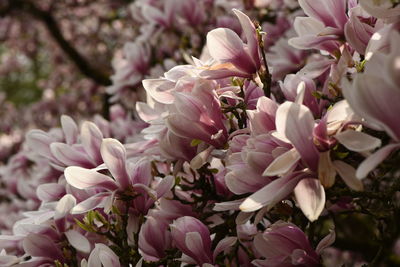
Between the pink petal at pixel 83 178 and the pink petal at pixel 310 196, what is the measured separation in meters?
0.64

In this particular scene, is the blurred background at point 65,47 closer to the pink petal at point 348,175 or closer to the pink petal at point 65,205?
the pink petal at point 65,205

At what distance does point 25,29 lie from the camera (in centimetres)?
737

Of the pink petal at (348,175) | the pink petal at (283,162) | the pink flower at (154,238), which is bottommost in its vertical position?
the pink flower at (154,238)

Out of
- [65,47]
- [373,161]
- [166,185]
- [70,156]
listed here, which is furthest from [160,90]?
[65,47]

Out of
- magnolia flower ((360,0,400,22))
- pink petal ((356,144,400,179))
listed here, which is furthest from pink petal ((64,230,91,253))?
magnolia flower ((360,0,400,22))

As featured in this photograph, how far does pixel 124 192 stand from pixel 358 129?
76cm

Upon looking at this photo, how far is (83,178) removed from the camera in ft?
5.39

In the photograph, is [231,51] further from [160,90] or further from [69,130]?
[69,130]

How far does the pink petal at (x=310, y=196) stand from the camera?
4.16 feet

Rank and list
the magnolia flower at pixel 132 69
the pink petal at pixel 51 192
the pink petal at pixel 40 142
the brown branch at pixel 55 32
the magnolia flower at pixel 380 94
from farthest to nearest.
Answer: the brown branch at pixel 55 32
the magnolia flower at pixel 132 69
the pink petal at pixel 40 142
the pink petal at pixel 51 192
the magnolia flower at pixel 380 94

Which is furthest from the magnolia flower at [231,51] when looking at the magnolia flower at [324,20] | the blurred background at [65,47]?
the blurred background at [65,47]

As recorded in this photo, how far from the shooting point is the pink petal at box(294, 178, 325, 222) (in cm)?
127

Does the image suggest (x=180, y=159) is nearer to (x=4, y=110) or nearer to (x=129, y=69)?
(x=129, y=69)

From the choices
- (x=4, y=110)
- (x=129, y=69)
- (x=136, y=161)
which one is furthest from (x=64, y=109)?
(x=136, y=161)
